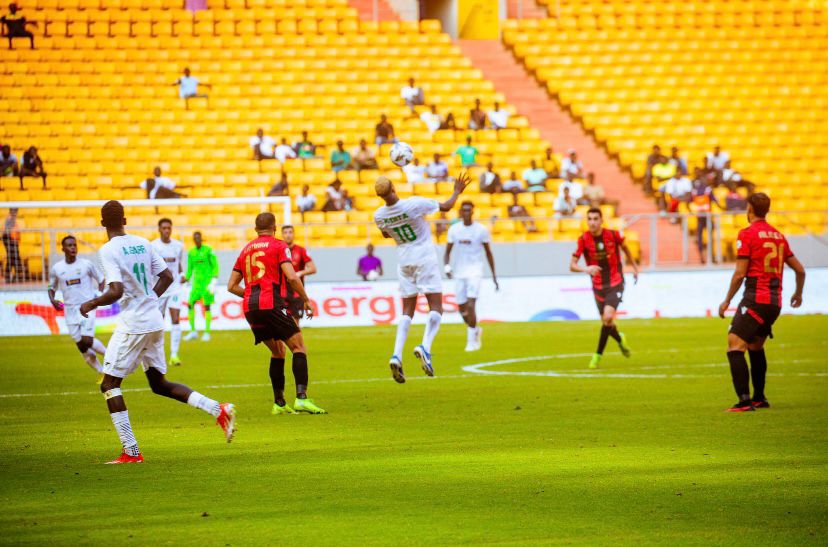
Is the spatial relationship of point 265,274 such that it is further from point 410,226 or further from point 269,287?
point 410,226

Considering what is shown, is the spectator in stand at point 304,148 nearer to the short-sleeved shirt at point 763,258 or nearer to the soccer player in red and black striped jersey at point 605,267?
the soccer player in red and black striped jersey at point 605,267

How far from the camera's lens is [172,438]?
11.3m

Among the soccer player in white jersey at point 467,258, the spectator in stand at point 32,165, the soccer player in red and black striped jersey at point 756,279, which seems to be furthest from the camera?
the spectator in stand at point 32,165

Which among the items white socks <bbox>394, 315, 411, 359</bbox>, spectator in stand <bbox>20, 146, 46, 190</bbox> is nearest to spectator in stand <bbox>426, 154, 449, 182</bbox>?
spectator in stand <bbox>20, 146, 46, 190</bbox>

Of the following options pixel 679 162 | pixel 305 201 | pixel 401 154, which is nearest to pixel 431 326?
pixel 401 154

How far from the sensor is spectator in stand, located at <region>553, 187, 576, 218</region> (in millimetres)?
31500

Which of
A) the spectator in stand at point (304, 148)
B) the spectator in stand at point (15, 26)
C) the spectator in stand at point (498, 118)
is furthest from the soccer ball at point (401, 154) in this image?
the spectator in stand at point (15, 26)

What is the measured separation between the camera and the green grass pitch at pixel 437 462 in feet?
23.8

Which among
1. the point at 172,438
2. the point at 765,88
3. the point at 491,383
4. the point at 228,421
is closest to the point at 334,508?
the point at 228,421

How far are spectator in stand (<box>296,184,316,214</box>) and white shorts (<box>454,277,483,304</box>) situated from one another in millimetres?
9674

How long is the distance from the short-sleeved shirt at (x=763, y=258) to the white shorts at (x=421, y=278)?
150 inches

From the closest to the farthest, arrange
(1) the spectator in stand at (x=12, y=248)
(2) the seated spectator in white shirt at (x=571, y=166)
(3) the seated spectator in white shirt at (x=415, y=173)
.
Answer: (1) the spectator in stand at (x=12, y=248)
(3) the seated spectator in white shirt at (x=415, y=173)
(2) the seated spectator in white shirt at (x=571, y=166)

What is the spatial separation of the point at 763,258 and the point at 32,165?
22.8m

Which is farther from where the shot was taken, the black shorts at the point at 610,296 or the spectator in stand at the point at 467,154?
the spectator in stand at the point at 467,154
